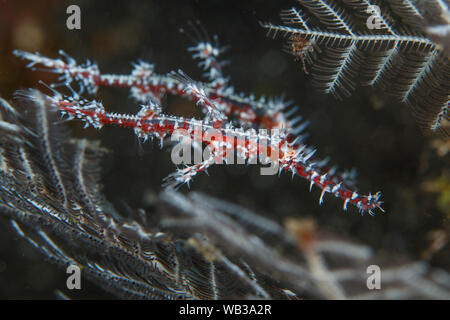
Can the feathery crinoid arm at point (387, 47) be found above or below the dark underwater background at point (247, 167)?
above

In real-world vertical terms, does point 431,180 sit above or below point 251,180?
above

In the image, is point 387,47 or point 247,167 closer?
point 387,47

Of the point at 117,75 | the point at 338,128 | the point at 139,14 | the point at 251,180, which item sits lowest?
the point at 251,180

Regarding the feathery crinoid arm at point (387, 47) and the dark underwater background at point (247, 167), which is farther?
the dark underwater background at point (247, 167)

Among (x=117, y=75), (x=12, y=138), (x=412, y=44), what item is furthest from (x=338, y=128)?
(x=12, y=138)

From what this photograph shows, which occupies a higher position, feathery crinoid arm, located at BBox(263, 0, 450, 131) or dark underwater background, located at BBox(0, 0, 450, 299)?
feathery crinoid arm, located at BBox(263, 0, 450, 131)

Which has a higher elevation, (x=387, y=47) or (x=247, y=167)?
(x=387, y=47)

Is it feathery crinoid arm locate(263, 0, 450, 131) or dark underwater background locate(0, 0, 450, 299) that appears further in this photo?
dark underwater background locate(0, 0, 450, 299)
